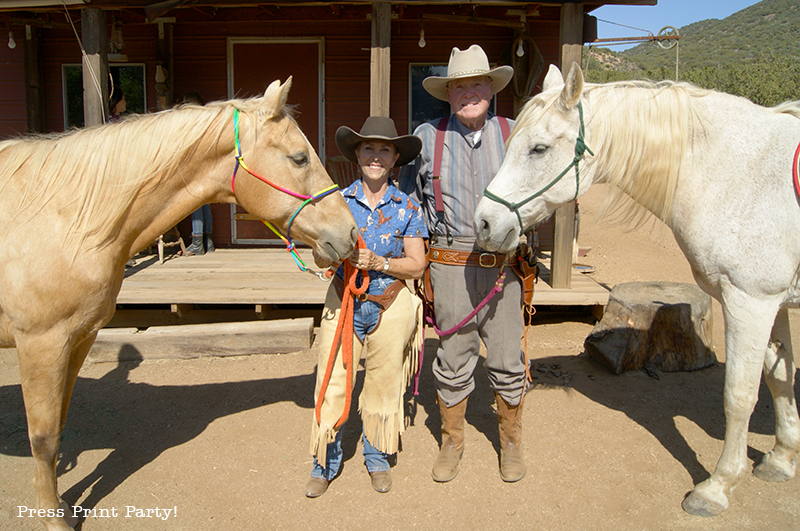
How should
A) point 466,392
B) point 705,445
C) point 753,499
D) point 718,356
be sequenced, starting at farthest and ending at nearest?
point 718,356 < point 705,445 < point 466,392 < point 753,499

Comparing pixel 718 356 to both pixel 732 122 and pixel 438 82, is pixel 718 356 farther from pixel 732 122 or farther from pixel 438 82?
pixel 438 82

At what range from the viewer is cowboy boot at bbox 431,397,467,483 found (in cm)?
269

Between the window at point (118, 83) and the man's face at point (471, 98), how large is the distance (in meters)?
6.04

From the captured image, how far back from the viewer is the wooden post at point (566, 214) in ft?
15.6

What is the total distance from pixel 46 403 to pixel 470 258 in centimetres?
194

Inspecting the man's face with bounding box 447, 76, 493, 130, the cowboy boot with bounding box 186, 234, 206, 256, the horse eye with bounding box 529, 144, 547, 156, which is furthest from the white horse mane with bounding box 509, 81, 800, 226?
the cowboy boot with bounding box 186, 234, 206, 256

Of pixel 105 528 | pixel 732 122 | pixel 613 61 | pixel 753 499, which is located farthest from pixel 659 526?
pixel 613 61

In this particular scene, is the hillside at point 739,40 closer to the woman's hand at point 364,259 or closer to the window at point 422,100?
the window at point 422,100

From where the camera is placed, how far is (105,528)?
231 centimetres

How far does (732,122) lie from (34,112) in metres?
7.96

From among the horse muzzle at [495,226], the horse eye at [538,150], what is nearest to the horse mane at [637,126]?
the horse eye at [538,150]

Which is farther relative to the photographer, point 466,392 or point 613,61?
point 613,61

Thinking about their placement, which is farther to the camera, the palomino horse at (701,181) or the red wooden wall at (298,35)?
the red wooden wall at (298,35)

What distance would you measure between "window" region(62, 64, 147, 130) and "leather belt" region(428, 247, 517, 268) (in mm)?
6139
